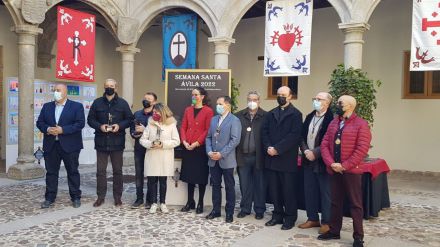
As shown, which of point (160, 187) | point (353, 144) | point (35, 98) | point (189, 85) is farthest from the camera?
point (35, 98)

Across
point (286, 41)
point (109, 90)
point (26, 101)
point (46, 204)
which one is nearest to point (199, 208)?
point (109, 90)

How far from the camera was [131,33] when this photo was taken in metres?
11.4

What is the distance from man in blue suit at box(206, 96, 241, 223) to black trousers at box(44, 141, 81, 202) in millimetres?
2183

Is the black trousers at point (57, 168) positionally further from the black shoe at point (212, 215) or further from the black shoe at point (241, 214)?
the black shoe at point (241, 214)

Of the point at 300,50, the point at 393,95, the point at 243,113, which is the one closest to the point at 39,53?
the point at 300,50

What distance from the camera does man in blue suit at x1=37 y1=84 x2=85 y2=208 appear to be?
6254 mm

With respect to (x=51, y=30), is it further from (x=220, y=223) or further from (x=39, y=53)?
(x=220, y=223)

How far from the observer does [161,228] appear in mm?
5332

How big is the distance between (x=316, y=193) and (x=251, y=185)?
974 mm

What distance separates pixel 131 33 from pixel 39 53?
142 inches

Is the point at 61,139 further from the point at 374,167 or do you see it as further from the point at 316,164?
the point at 374,167

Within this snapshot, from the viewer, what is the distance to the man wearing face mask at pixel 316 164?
17.0ft

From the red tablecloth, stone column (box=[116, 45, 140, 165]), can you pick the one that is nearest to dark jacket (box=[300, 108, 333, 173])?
the red tablecloth

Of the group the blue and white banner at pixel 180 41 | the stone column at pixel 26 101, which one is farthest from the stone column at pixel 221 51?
the stone column at pixel 26 101
